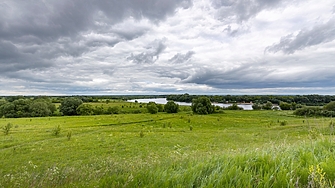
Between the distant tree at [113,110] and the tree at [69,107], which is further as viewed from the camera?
the tree at [69,107]

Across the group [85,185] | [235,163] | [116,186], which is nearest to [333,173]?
[235,163]

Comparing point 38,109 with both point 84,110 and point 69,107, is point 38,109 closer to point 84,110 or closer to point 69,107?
point 69,107

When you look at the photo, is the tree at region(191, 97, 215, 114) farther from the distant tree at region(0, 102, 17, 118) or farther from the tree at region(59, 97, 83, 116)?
the distant tree at region(0, 102, 17, 118)

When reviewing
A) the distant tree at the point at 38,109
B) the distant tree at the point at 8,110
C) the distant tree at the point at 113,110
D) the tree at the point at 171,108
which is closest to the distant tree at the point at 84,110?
the distant tree at the point at 113,110

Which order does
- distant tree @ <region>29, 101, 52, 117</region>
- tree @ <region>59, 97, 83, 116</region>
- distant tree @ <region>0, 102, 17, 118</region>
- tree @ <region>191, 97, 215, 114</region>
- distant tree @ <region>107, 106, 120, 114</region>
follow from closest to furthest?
distant tree @ <region>29, 101, 52, 117</region>, distant tree @ <region>0, 102, 17, 118</region>, tree @ <region>191, 97, 215, 114</region>, distant tree @ <region>107, 106, 120, 114</region>, tree @ <region>59, 97, 83, 116</region>

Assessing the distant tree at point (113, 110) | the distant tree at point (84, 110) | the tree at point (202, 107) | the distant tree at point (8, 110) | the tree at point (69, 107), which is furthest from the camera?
the tree at point (69, 107)

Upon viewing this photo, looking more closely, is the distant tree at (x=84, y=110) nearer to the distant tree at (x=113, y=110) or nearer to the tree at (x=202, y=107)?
the distant tree at (x=113, y=110)

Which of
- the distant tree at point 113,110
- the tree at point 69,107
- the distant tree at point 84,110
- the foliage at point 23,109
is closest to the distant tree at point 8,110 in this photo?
the foliage at point 23,109

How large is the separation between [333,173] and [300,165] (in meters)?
0.51

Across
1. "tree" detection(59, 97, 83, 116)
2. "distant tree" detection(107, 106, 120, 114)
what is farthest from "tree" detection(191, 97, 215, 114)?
"tree" detection(59, 97, 83, 116)

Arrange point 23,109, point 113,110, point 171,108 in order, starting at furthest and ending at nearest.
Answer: point 171,108, point 113,110, point 23,109

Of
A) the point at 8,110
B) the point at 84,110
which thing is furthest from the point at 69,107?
the point at 8,110

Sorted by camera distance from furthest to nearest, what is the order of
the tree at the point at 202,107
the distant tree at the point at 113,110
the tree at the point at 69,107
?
the tree at the point at 69,107 → the distant tree at the point at 113,110 → the tree at the point at 202,107

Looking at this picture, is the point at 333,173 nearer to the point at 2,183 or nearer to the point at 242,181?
the point at 242,181
